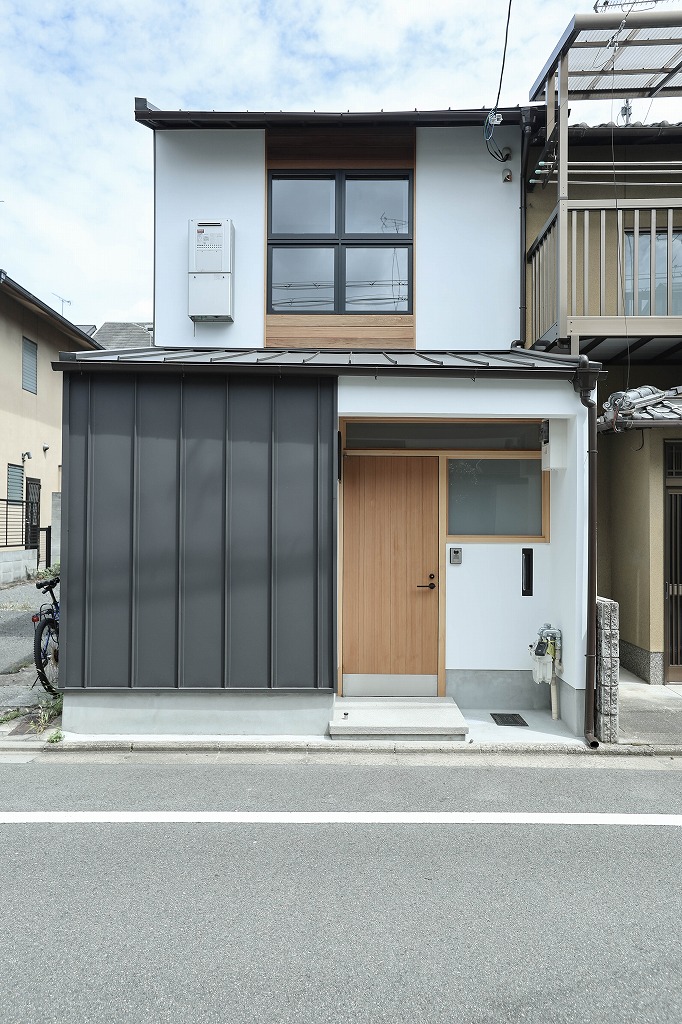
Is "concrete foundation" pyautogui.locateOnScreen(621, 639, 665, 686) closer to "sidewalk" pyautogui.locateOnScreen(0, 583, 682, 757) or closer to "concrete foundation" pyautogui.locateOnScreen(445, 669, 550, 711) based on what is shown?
"sidewalk" pyautogui.locateOnScreen(0, 583, 682, 757)

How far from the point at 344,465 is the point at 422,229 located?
11.6 ft

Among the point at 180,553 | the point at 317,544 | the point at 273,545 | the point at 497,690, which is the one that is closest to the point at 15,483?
the point at 180,553

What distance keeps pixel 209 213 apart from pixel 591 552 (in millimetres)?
6311

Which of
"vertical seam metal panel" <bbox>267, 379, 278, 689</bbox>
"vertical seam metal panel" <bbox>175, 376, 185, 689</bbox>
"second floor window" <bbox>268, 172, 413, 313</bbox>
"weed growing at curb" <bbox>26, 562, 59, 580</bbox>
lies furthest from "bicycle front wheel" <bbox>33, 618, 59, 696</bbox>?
"weed growing at curb" <bbox>26, 562, 59, 580</bbox>

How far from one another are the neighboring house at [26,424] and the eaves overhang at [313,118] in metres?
8.41

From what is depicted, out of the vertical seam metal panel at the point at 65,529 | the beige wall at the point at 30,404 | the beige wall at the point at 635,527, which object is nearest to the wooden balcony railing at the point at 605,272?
the beige wall at the point at 635,527

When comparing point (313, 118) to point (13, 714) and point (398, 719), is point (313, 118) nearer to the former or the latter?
point (398, 719)

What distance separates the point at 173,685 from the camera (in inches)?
233

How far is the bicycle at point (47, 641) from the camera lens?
6.75 m

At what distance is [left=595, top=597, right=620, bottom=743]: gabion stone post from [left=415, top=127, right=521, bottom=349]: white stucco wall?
3.94 metres

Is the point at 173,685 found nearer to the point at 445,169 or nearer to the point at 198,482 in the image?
the point at 198,482

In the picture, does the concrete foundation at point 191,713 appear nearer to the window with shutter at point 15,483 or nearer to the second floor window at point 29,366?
the window with shutter at point 15,483

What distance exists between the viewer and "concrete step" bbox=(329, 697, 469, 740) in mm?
5777

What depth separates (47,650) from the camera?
709cm
